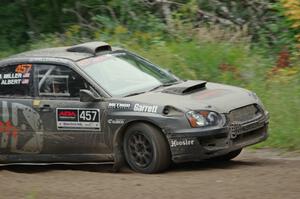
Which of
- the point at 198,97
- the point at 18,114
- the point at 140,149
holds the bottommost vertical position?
the point at 140,149

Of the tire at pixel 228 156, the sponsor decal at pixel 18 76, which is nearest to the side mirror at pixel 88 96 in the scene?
the sponsor decal at pixel 18 76

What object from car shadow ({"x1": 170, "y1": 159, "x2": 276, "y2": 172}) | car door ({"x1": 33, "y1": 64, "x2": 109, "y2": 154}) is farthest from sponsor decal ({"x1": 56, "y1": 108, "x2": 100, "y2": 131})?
car shadow ({"x1": 170, "y1": 159, "x2": 276, "y2": 172})

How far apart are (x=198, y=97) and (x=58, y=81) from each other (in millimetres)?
1732

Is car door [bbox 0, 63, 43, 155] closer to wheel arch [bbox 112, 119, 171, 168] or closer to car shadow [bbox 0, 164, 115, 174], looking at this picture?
car shadow [bbox 0, 164, 115, 174]

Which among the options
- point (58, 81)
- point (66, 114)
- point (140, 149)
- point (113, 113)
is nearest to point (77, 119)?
point (66, 114)

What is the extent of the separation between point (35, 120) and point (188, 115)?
2001 millimetres

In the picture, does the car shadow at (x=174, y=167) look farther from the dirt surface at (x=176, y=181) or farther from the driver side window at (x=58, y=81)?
the driver side window at (x=58, y=81)

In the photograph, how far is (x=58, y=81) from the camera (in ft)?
28.4

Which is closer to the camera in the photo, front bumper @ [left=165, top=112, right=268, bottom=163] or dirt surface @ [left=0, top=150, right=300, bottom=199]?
dirt surface @ [left=0, top=150, right=300, bottom=199]

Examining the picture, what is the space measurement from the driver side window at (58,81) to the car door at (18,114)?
0.16 metres

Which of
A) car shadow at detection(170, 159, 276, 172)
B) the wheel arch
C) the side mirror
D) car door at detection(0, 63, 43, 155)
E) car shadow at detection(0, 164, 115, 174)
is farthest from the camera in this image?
car shadow at detection(0, 164, 115, 174)

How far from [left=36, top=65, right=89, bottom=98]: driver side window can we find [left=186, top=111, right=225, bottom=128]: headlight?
140 cm

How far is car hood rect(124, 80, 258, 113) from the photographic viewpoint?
313 inches

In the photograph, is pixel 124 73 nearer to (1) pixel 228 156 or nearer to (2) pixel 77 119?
(2) pixel 77 119
